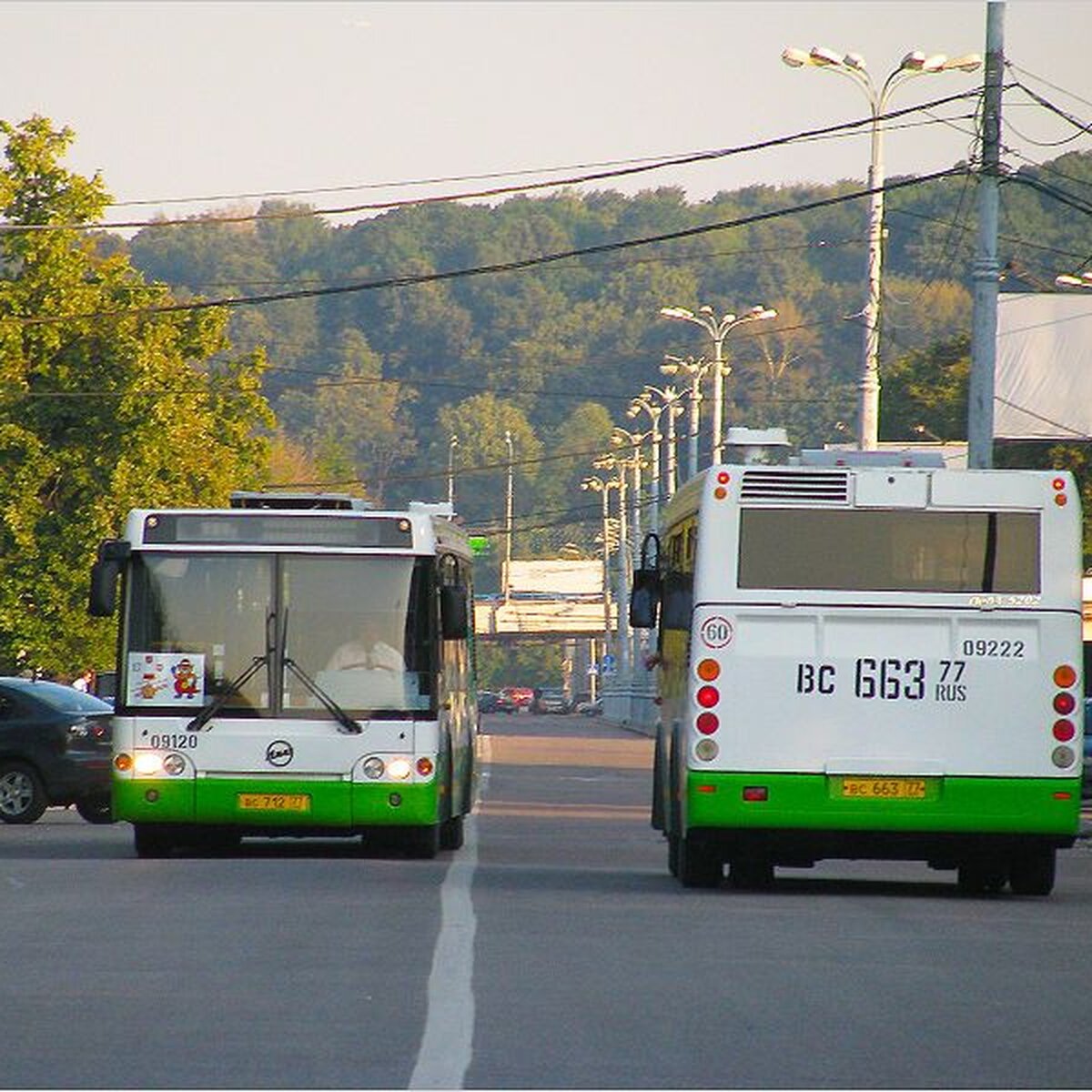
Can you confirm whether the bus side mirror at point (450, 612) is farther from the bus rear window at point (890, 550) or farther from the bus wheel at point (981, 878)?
the bus wheel at point (981, 878)

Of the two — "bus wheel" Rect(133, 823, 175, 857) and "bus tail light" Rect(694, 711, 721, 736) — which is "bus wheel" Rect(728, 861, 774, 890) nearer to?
"bus tail light" Rect(694, 711, 721, 736)

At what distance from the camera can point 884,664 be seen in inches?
814

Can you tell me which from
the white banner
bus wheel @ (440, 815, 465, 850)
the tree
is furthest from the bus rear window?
the tree

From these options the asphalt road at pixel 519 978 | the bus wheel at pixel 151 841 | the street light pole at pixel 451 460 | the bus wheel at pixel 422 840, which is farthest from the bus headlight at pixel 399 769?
the street light pole at pixel 451 460

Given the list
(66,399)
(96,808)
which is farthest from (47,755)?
(66,399)

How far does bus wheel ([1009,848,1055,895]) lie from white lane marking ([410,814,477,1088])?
392 cm

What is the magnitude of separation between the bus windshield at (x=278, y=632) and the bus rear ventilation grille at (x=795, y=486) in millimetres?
4248

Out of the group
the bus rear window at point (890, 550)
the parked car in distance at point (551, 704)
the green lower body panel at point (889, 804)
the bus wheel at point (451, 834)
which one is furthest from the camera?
the parked car in distance at point (551, 704)

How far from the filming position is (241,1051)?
1128cm

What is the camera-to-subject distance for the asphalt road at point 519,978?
36.3 ft

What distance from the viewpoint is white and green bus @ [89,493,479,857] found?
23750mm

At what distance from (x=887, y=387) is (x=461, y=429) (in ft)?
233

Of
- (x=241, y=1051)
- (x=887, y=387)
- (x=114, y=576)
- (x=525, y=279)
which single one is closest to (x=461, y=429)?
(x=525, y=279)

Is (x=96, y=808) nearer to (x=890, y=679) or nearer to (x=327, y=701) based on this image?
(x=327, y=701)
